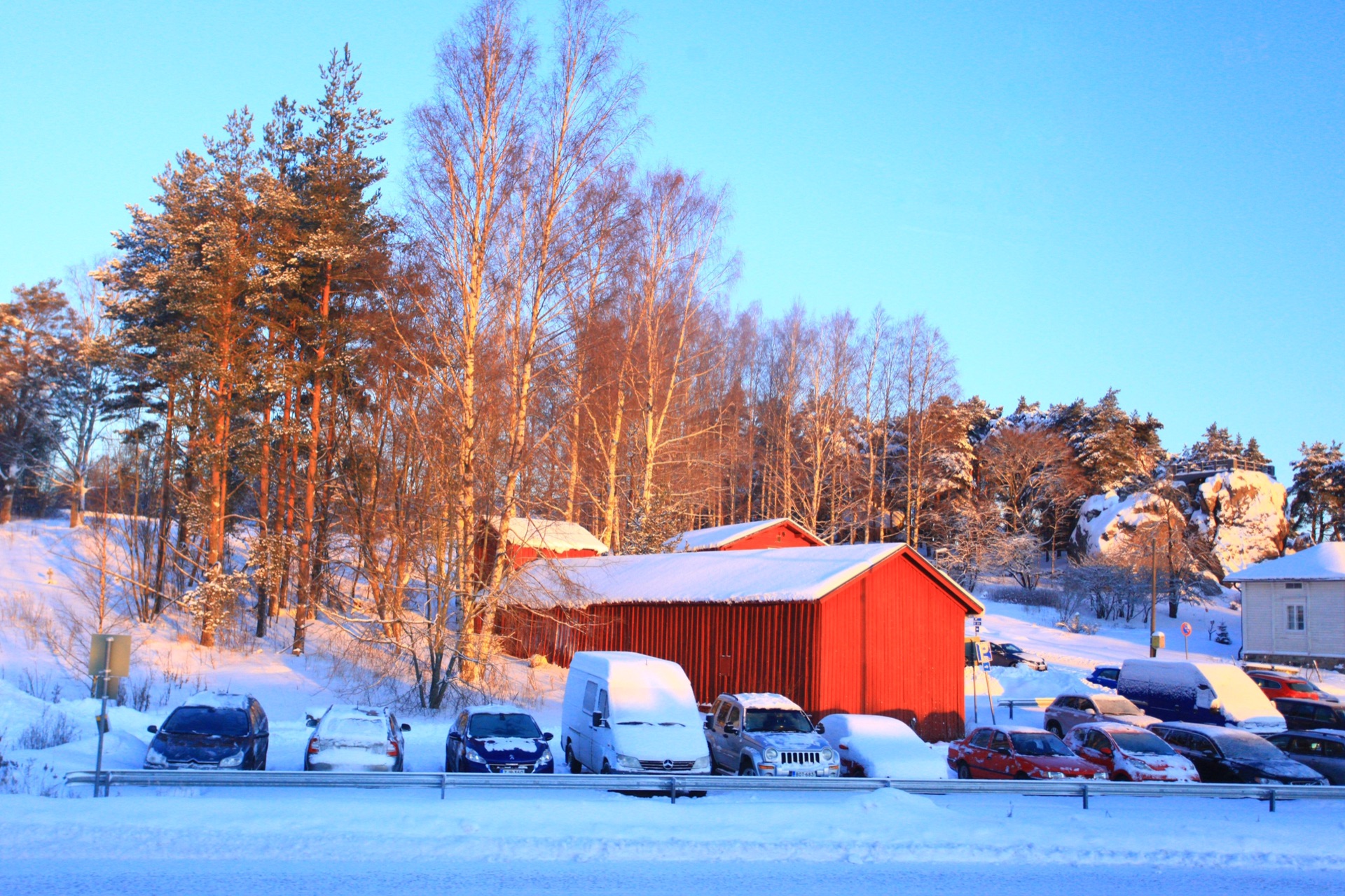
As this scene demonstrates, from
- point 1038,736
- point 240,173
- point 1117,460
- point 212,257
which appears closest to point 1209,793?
point 1038,736

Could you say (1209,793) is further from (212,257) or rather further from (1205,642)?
(1205,642)

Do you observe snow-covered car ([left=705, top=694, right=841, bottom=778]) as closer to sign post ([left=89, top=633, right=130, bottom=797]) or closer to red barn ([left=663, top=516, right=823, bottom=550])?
sign post ([left=89, top=633, right=130, bottom=797])

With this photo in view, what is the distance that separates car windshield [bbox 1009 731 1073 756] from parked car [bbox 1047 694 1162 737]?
5104 millimetres

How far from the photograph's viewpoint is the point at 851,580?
74.1 ft

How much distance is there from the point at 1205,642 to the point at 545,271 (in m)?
43.2

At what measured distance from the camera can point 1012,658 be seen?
124 ft

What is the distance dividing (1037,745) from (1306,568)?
33.3 meters

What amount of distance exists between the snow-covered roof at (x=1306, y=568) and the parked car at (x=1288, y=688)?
481 inches

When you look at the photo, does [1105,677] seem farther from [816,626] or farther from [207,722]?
[207,722]

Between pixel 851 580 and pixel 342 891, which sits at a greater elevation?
pixel 851 580

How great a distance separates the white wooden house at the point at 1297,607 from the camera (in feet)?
132

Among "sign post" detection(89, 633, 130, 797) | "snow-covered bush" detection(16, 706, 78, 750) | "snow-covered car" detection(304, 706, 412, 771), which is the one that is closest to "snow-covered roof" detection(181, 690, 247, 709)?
"snow-covered car" detection(304, 706, 412, 771)

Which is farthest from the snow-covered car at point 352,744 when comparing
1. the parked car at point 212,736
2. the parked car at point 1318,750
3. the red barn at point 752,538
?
the red barn at point 752,538

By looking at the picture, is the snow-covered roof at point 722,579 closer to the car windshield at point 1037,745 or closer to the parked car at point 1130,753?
the car windshield at point 1037,745
